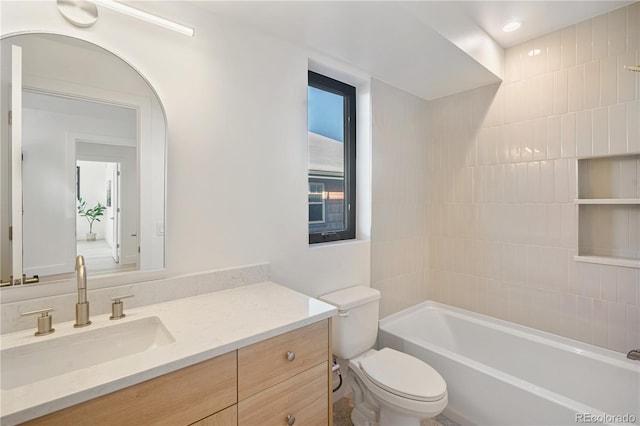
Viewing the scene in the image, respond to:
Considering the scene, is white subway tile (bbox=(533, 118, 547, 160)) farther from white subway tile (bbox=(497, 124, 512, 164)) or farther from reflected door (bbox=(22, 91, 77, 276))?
reflected door (bbox=(22, 91, 77, 276))

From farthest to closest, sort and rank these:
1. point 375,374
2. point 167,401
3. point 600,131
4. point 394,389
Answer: point 600,131 → point 375,374 → point 394,389 → point 167,401

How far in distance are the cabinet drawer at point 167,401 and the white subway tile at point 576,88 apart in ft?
7.98

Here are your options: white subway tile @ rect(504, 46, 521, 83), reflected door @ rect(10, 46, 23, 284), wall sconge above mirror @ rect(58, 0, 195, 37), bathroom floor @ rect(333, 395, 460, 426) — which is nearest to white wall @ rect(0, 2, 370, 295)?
wall sconge above mirror @ rect(58, 0, 195, 37)

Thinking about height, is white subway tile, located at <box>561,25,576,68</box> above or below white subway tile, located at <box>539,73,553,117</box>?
above

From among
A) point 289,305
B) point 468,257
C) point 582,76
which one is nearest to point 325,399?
point 289,305

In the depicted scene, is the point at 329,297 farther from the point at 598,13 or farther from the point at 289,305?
the point at 598,13

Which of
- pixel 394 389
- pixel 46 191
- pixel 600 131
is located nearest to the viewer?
pixel 46 191

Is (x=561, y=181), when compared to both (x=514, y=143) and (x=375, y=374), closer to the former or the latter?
(x=514, y=143)

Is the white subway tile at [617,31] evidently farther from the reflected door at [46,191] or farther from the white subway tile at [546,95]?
the reflected door at [46,191]

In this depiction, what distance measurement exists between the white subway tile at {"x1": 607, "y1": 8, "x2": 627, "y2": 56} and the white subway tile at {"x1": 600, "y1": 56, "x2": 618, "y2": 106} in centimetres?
5

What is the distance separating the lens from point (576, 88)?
1.87 metres

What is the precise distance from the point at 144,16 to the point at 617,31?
8.38 feet

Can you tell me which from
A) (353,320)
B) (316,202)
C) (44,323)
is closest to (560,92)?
(316,202)

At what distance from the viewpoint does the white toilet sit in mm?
1424
